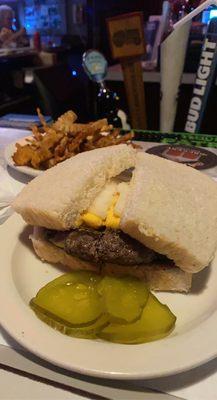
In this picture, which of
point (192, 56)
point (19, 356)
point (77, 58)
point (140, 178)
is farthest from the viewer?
point (77, 58)

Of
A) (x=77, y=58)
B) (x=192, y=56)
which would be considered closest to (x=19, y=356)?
(x=192, y=56)

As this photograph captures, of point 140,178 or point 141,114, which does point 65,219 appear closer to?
point 140,178

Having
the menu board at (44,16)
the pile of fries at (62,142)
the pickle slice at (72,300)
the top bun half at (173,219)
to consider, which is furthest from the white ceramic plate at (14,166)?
the menu board at (44,16)

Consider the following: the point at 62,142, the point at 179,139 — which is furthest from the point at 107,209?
the point at 179,139

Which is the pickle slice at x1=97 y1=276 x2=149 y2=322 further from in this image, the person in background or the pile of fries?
the person in background

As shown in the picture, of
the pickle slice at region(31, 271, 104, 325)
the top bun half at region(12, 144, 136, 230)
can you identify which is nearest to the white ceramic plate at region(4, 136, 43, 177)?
the top bun half at region(12, 144, 136, 230)

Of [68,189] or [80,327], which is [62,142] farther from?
[80,327]
